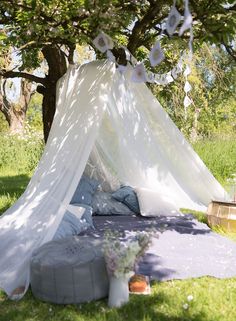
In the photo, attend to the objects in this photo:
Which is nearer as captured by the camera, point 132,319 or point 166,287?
point 132,319

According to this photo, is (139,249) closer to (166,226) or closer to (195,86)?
(166,226)

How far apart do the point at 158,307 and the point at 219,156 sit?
521 cm

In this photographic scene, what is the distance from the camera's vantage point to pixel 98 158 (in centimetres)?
500

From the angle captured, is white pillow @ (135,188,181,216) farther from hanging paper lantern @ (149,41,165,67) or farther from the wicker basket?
hanging paper lantern @ (149,41,165,67)

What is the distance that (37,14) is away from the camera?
3975 millimetres

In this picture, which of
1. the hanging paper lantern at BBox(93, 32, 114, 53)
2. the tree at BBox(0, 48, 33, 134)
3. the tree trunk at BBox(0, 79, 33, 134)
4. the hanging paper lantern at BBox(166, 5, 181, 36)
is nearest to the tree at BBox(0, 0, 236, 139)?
the hanging paper lantern at BBox(93, 32, 114, 53)

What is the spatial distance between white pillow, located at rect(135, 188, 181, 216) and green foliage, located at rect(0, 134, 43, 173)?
14.1 feet

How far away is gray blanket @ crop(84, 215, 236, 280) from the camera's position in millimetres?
3209

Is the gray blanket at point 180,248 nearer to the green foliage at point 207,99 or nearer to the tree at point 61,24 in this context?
the tree at point 61,24

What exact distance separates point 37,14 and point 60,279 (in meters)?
2.44

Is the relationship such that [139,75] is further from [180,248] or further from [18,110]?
[18,110]

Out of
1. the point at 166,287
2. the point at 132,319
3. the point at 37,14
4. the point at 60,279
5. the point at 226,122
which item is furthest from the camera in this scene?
the point at 226,122

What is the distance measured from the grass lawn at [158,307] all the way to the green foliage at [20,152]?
598cm

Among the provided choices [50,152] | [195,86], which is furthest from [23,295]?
[195,86]
